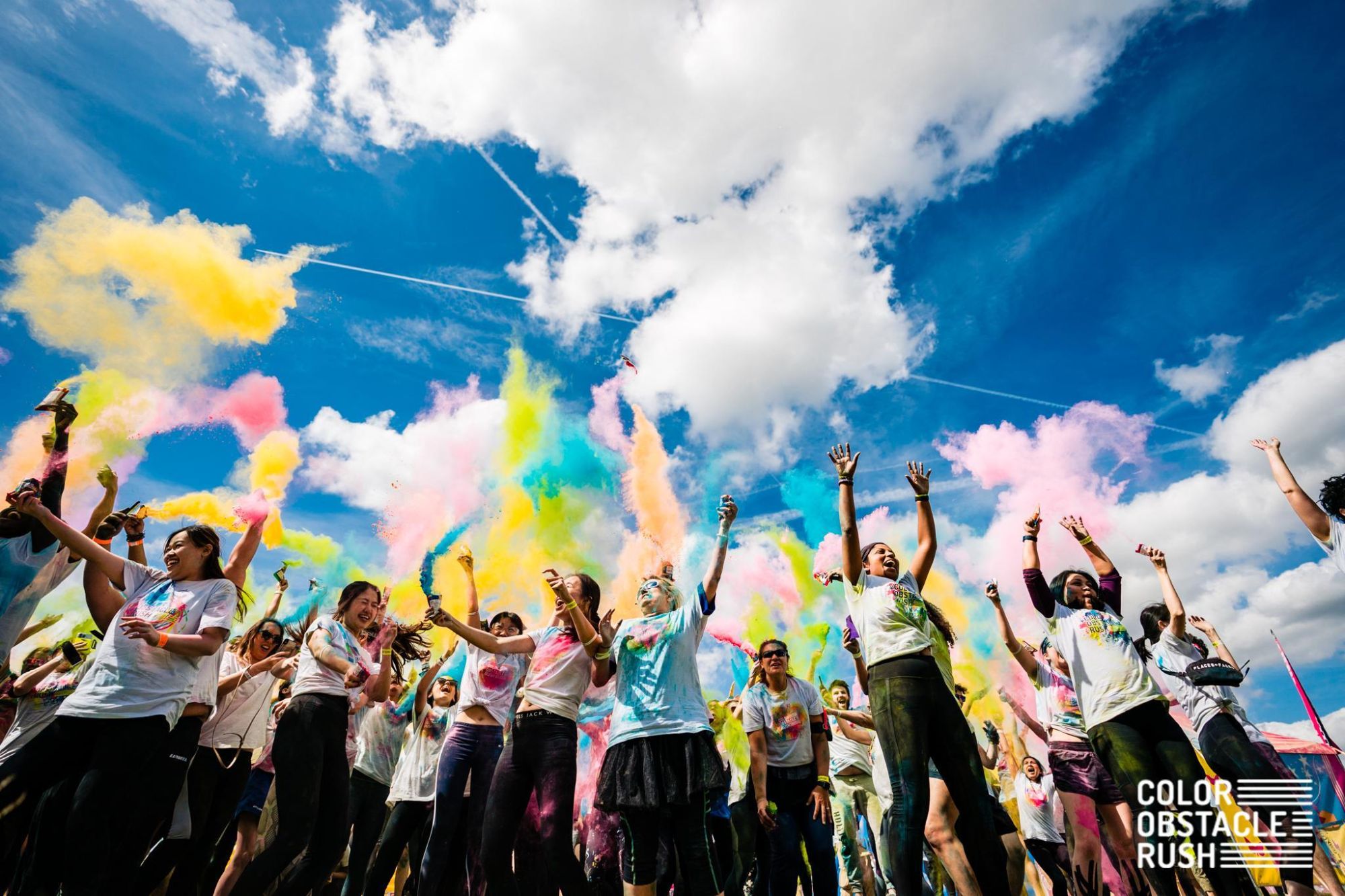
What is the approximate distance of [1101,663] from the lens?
487 centimetres

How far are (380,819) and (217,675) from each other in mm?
2760

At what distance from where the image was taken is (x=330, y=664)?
4734 millimetres

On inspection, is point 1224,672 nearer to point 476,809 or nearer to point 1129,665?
point 1129,665

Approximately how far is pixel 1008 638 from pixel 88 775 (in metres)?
7.30

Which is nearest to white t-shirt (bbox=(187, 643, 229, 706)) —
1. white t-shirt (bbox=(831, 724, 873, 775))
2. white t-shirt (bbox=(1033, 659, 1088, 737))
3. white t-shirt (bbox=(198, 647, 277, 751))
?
white t-shirt (bbox=(198, 647, 277, 751))

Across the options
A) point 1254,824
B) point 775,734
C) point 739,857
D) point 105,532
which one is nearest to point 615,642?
point 775,734

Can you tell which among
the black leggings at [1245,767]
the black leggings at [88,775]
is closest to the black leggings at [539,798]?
the black leggings at [88,775]

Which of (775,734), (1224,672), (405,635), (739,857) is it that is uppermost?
(405,635)

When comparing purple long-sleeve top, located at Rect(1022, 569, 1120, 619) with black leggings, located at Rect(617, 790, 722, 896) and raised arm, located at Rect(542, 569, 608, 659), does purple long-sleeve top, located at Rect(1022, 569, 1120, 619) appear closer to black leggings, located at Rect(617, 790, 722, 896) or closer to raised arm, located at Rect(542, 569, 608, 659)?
black leggings, located at Rect(617, 790, 722, 896)

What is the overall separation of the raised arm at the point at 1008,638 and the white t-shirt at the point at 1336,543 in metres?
2.48

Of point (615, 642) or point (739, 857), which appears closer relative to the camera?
point (615, 642)

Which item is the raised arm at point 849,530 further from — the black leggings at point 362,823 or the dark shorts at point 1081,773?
the black leggings at point 362,823

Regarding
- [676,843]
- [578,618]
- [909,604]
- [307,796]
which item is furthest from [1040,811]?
[307,796]

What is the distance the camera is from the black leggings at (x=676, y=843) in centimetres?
381
